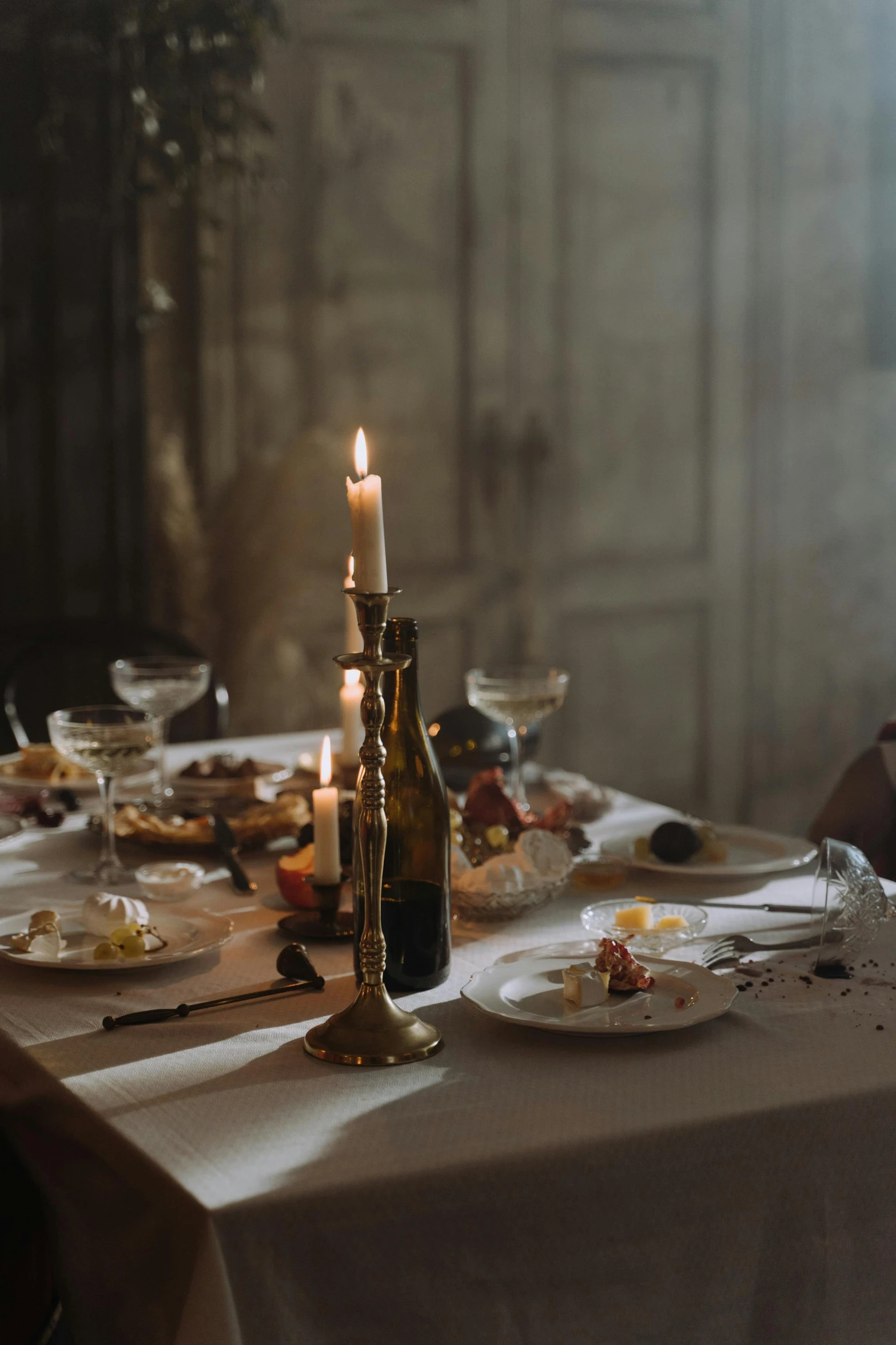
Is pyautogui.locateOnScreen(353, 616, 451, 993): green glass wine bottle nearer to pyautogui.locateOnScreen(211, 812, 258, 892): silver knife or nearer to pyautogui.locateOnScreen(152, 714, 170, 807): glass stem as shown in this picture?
pyautogui.locateOnScreen(211, 812, 258, 892): silver knife

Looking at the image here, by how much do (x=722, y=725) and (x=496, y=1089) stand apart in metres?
3.41

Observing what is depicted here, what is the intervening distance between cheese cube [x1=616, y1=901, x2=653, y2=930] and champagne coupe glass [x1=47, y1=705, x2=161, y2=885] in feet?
1.72

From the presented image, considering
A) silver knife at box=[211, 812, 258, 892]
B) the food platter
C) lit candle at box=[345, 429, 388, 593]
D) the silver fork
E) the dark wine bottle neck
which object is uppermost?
lit candle at box=[345, 429, 388, 593]

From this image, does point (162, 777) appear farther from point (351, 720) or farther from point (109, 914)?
point (109, 914)

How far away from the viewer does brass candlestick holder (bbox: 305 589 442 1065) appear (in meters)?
0.89

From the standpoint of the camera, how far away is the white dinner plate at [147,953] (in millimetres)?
1086

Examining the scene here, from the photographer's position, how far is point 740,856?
1465 millimetres

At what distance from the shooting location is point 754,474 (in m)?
4.10

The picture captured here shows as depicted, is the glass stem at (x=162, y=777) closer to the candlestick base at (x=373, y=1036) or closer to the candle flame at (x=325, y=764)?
the candle flame at (x=325, y=764)

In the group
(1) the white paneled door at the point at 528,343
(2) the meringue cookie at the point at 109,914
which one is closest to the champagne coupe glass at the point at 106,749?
(2) the meringue cookie at the point at 109,914

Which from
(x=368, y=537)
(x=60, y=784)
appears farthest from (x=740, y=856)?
(x=60, y=784)

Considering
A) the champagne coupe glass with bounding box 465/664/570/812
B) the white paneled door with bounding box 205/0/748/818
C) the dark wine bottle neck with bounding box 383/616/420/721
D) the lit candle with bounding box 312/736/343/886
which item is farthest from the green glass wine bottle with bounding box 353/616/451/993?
the white paneled door with bounding box 205/0/748/818

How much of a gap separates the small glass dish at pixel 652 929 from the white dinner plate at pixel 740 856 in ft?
0.62

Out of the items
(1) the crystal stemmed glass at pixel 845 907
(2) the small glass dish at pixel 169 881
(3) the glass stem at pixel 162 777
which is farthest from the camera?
A: (3) the glass stem at pixel 162 777
